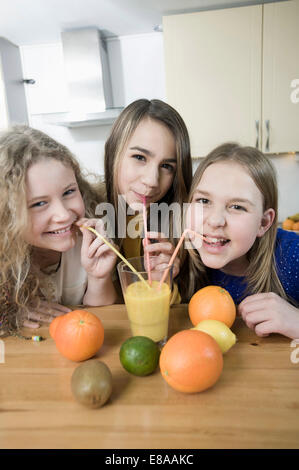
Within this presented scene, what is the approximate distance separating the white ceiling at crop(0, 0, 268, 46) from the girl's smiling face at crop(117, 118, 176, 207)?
1.69m

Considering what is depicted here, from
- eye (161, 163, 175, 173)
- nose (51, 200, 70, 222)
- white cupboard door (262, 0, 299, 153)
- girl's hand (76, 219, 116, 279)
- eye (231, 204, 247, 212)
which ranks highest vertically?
white cupboard door (262, 0, 299, 153)

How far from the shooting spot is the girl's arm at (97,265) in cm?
96

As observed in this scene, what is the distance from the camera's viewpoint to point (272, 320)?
28.9 inches

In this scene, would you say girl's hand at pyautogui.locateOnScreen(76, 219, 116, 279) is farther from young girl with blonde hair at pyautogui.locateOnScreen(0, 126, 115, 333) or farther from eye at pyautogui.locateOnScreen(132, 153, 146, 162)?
eye at pyautogui.locateOnScreen(132, 153, 146, 162)

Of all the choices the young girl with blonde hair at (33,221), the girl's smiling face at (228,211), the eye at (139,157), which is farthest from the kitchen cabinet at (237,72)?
the young girl with blonde hair at (33,221)

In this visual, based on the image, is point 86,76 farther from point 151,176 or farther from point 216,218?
point 216,218

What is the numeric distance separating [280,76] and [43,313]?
250 centimetres

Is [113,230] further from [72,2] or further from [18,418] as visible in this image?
[72,2]

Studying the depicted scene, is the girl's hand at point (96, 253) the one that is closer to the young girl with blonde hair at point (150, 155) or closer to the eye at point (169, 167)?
the young girl with blonde hair at point (150, 155)

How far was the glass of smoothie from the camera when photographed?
714 mm

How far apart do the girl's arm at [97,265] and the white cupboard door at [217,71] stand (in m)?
1.93

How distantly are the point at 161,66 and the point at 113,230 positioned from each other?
2259 millimetres

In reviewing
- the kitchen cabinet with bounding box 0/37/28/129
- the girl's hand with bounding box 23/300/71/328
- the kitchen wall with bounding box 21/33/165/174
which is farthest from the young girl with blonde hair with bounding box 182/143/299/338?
the kitchen cabinet with bounding box 0/37/28/129

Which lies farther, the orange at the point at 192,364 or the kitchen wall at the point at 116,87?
the kitchen wall at the point at 116,87
